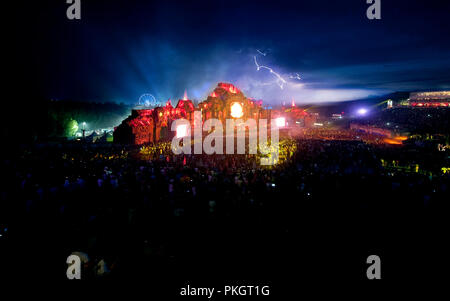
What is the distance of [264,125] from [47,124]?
4631cm

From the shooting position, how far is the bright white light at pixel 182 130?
36.0 m

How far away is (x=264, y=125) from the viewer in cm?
5653

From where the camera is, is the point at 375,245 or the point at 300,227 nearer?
the point at 375,245

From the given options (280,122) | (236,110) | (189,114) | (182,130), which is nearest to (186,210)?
(182,130)

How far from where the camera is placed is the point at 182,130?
36906 mm

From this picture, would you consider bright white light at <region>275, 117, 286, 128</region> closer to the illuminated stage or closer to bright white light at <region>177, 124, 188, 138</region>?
the illuminated stage

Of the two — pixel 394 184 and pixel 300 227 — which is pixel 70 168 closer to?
pixel 300 227

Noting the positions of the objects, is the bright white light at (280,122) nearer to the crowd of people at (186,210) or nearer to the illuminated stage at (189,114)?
the illuminated stage at (189,114)

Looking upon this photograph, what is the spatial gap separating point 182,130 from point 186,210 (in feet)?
96.1

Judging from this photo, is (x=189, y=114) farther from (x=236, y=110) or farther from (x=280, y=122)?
(x=280, y=122)

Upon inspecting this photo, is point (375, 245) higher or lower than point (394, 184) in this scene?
lower
